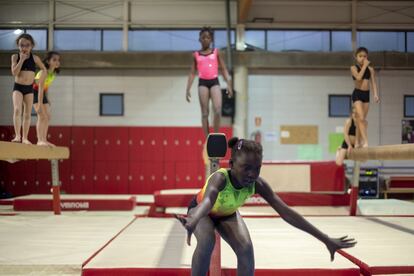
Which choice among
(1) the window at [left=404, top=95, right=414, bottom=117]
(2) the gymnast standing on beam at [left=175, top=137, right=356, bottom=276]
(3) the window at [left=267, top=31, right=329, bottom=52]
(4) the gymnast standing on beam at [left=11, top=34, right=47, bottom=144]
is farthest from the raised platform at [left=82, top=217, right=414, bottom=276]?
(3) the window at [left=267, top=31, right=329, bottom=52]

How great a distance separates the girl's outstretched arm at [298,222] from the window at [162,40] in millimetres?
8852

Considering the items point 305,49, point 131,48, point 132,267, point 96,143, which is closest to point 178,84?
point 131,48

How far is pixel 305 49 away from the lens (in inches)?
420

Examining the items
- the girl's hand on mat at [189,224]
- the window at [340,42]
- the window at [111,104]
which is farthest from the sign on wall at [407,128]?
the window at [111,104]

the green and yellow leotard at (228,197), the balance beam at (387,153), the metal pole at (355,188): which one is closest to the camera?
the green and yellow leotard at (228,197)

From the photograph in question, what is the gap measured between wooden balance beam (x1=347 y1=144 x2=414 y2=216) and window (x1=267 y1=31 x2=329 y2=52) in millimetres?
5175

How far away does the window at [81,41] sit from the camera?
30.6 feet

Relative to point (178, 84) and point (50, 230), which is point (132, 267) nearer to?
point (50, 230)

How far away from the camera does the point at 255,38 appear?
10945 mm

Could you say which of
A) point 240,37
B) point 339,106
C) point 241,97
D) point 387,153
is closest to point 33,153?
point 387,153

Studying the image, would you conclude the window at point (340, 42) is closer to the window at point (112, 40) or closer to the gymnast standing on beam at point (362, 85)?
the gymnast standing on beam at point (362, 85)

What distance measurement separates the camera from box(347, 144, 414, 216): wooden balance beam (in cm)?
345

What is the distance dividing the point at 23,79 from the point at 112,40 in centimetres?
614

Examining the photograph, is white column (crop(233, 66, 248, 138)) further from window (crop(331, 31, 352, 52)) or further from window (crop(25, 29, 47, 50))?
window (crop(25, 29, 47, 50))
